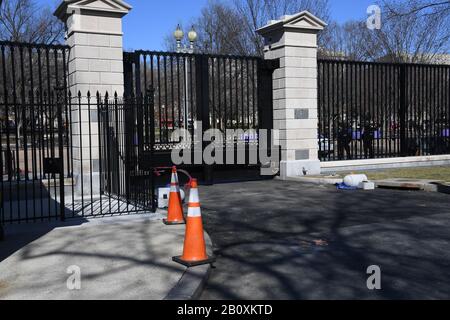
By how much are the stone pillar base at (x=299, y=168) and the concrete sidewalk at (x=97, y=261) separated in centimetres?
714

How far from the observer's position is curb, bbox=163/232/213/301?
4.74m

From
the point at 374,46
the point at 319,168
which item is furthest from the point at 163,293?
the point at 374,46

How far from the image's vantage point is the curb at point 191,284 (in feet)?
15.6

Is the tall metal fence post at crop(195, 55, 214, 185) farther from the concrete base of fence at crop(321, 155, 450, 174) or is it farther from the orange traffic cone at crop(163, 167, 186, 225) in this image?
the orange traffic cone at crop(163, 167, 186, 225)

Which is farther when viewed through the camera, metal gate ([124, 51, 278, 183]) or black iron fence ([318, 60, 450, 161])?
black iron fence ([318, 60, 450, 161])

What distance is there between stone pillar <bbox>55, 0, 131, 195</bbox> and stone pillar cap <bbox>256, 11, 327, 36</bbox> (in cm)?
494

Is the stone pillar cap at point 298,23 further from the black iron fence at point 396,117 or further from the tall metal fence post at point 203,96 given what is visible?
the tall metal fence post at point 203,96

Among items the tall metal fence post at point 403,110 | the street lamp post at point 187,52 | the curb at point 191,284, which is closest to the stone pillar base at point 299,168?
the street lamp post at point 187,52

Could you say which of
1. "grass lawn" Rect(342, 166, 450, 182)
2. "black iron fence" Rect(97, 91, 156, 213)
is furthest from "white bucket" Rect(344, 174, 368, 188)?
"black iron fence" Rect(97, 91, 156, 213)

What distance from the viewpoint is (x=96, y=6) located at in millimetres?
11547

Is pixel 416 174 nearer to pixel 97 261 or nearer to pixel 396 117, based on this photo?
pixel 396 117

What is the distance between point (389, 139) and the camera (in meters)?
18.0

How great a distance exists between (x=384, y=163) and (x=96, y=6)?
10.7m

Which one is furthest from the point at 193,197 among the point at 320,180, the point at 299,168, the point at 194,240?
the point at 299,168
